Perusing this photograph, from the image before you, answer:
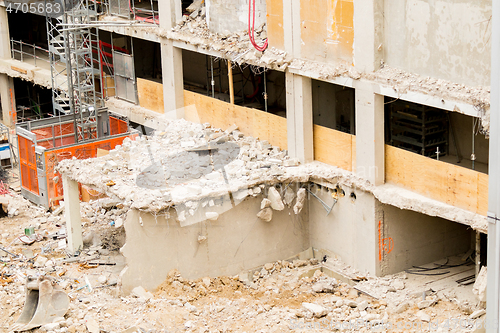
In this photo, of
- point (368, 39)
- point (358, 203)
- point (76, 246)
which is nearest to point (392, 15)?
point (368, 39)

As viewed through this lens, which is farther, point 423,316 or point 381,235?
point 381,235

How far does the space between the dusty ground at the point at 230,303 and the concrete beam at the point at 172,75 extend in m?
4.80

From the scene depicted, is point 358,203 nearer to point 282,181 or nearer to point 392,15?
point 282,181

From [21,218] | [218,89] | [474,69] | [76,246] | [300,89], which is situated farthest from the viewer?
[218,89]

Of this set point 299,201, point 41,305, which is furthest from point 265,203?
point 41,305

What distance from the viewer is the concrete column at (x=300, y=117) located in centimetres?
1739

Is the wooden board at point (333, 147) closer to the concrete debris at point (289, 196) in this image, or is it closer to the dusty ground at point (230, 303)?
the concrete debris at point (289, 196)

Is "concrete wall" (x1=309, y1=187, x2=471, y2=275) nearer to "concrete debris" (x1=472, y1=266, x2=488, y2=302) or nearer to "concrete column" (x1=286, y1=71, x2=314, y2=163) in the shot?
"concrete column" (x1=286, y1=71, x2=314, y2=163)

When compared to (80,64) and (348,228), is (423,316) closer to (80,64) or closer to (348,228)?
(348,228)

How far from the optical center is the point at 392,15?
14969mm

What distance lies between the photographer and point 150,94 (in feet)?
75.0

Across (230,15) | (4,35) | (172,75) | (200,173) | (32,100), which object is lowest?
(32,100)

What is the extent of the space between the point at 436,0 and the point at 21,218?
13.2 m

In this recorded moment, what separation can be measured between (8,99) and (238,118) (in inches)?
562
